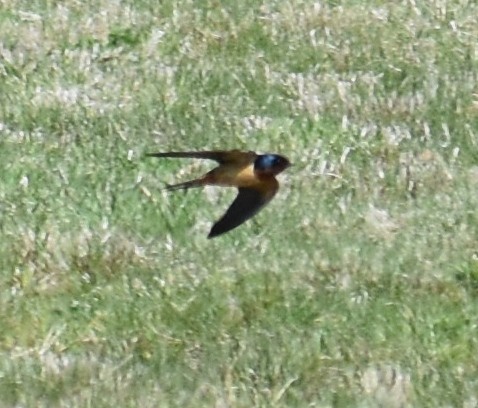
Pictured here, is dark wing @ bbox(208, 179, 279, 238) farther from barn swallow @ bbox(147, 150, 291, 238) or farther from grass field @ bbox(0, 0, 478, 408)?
grass field @ bbox(0, 0, 478, 408)

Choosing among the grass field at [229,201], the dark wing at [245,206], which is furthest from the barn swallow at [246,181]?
the grass field at [229,201]

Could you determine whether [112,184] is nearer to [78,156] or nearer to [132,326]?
[78,156]

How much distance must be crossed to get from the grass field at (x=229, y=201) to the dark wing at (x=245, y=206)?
0.61m

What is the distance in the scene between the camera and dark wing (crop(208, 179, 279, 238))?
4.78 meters

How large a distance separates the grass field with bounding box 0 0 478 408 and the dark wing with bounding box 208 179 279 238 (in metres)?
0.61

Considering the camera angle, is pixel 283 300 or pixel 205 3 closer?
pixel 283 300

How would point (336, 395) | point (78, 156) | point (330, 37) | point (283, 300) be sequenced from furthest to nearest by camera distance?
point (330, 37) → point (78, 156) → point (283, 300) → point (336, 395)

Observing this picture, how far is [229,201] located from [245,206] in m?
1.44

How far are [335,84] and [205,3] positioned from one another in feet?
3.87

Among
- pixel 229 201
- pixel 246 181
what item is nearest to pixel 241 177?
pixel 246 181

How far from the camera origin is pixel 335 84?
7.27m

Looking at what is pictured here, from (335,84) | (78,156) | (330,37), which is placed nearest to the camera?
(78,156)

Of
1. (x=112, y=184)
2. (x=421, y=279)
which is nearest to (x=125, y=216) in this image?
(x=112, y=184)

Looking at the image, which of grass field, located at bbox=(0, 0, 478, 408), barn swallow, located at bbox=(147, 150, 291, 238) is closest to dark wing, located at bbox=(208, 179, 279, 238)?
barn swallow, located at bbox=(147, 150, 291, 238)
